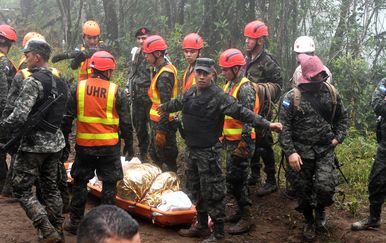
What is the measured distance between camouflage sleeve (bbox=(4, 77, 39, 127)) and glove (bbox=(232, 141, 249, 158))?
7.73 feet

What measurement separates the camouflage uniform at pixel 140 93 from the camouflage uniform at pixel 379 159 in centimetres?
354

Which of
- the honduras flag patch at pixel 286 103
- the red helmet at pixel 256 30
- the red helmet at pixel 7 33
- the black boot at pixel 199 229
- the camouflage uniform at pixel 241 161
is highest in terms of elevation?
the red helmet at pixel 256 30

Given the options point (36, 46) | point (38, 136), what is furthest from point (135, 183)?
point (36, 46)

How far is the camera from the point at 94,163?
536 centimetres

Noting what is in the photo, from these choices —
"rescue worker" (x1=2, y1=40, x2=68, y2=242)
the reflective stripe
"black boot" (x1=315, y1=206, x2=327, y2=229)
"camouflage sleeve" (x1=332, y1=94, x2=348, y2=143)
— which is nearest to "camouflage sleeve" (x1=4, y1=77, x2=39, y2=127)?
"rescue worker" (x1=2, y1=40, x2=68, y2=242)

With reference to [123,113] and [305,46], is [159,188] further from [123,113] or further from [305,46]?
[305,46]

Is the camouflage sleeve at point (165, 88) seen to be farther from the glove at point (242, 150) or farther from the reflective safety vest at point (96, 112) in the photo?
the glove at point (242, 150)

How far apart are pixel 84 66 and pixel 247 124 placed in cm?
334

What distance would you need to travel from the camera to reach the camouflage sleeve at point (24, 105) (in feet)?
14.8

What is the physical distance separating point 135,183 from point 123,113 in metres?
1.11

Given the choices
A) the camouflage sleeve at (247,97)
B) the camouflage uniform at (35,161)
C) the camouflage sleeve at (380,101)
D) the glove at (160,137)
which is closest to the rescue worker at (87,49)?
the glove at (160,137)

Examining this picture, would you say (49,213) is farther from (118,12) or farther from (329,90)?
(118,12)

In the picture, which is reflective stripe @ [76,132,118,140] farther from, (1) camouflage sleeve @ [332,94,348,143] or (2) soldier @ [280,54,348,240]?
(1) camouflage sleeve @ [332,94,348,143]

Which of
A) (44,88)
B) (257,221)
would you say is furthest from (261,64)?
(44,88)
